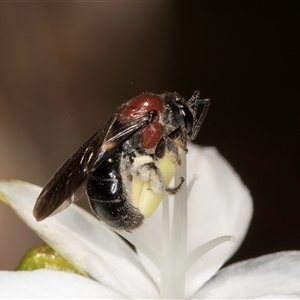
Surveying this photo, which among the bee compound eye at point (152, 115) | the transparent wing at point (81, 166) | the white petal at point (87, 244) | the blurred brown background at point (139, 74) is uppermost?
the bee compound eye at point (152, 115)

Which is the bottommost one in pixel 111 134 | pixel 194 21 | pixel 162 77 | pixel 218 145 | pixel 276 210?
pixel 276 210

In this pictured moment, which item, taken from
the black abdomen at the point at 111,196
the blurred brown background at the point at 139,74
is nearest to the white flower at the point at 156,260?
the black abdomen at the point at 111,196

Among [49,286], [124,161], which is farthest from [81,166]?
[49,286]

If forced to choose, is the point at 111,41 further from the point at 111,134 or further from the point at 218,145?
the point at 111,134

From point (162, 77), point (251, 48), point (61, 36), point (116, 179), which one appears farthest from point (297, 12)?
point (116, 179)

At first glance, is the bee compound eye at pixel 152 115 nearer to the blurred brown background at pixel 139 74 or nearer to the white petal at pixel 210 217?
the white petal at pixel 210 217
